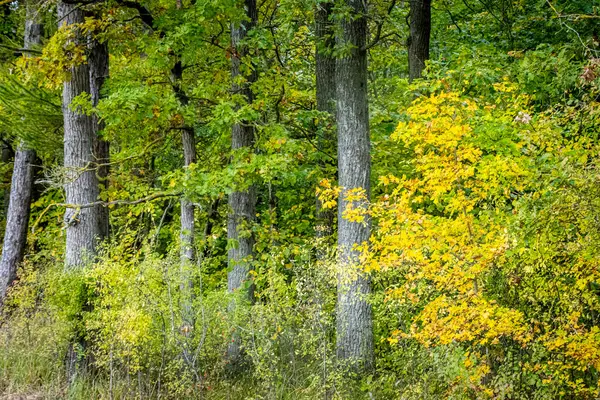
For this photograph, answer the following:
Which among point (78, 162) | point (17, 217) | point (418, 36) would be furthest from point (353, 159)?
point (17, 217)

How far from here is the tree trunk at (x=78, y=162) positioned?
29.1ft

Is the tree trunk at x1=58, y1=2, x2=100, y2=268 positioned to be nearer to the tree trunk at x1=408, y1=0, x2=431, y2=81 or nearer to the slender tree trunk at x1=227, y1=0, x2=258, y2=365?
the slender tree trunk at x1=227, y1=0, x2=258, y2=365

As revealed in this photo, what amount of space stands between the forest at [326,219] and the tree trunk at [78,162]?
3 centimetres

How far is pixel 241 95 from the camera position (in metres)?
8.94

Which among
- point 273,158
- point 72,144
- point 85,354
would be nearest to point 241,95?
point 273,158

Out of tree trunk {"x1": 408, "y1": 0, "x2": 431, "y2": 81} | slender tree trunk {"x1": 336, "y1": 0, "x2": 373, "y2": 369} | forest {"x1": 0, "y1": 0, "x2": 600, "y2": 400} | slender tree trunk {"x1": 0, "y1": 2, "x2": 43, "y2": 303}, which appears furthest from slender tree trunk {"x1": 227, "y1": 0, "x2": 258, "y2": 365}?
slender tree trunk {"x1": 0, "y1": 2, "x2": 43, "y2": 303}

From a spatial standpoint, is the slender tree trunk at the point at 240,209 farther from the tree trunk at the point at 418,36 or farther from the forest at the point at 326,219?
the tree trunk at the point at 418,36

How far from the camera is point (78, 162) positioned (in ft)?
29.5

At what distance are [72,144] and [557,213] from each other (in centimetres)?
685

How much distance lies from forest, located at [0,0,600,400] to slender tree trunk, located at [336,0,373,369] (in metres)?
0.03

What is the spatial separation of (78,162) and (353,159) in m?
4.02

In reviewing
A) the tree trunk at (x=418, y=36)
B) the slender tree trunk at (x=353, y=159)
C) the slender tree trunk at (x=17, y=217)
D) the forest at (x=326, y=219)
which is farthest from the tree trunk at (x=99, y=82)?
the tree trunk at (x=418, y=36)

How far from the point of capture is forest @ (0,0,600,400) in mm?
5566

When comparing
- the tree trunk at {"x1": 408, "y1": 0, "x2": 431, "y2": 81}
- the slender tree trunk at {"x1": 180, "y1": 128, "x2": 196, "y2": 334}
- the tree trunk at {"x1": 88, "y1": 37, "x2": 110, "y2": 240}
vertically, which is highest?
the tree trunk at {"x1": 408, "y1": 0, "x2": 431, "y2": 81}
